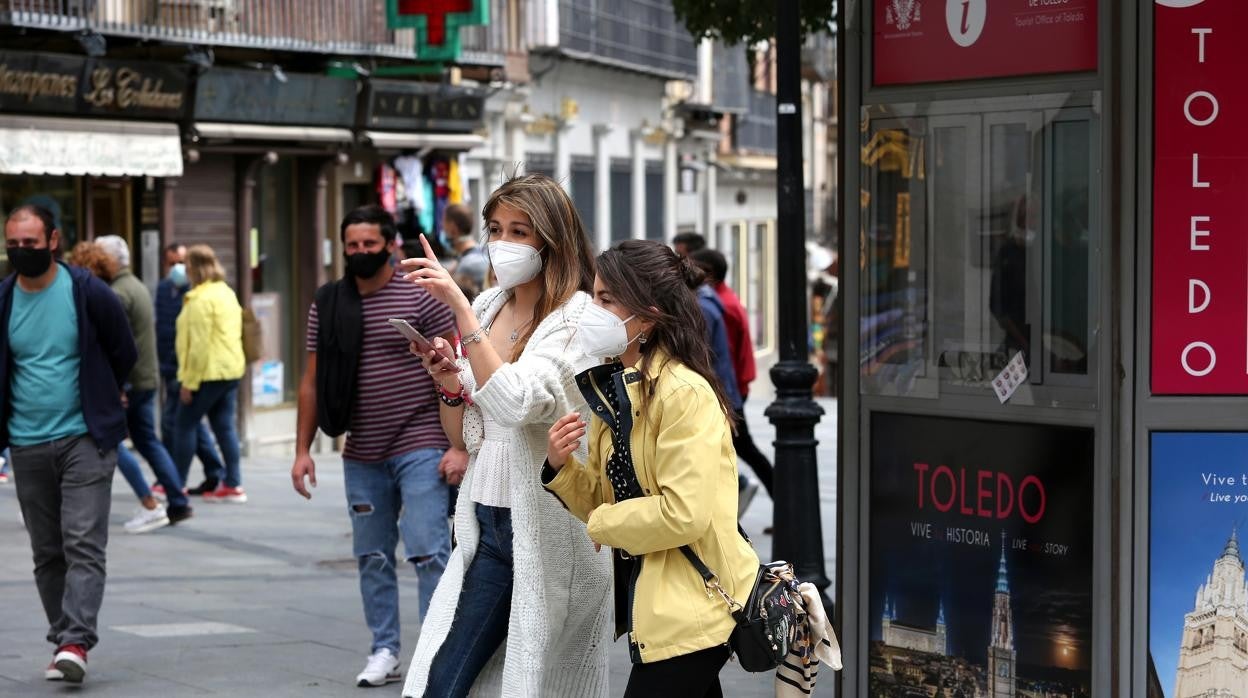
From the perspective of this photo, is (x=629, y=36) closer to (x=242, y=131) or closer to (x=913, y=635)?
(x=242, y=131)

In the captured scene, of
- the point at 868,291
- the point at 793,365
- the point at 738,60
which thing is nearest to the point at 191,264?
the point at 793,365

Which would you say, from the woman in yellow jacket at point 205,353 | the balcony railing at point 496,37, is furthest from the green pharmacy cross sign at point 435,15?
the woman in yellow jacket at point 205,353

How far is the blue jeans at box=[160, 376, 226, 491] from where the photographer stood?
1470 centimetres

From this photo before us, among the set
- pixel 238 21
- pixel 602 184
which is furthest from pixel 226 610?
pixel 602 184

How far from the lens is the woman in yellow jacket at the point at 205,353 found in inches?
559

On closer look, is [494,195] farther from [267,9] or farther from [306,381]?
[267,9]

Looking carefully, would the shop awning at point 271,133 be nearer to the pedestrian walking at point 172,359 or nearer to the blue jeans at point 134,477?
the pedestrian walking at point 172,359

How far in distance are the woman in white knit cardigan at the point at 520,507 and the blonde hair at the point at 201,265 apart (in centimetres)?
881

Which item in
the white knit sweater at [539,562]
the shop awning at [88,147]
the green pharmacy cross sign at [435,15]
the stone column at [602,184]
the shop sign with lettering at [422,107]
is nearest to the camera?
the white knit sweater at [539,562]

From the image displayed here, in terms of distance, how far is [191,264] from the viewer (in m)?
14.4

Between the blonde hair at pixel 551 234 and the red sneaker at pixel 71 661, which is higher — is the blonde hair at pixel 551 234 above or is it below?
above

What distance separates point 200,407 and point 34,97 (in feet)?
14.6

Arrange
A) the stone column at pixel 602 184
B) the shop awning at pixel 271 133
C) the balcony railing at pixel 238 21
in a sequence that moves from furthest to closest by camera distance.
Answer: the stone column at pixel 602 184
the shop awning at pixel 271 133
the balcony railing at pixel 238 21

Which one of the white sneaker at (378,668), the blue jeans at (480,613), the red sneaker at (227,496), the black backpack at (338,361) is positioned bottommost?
the red sneaker at (227,496)
